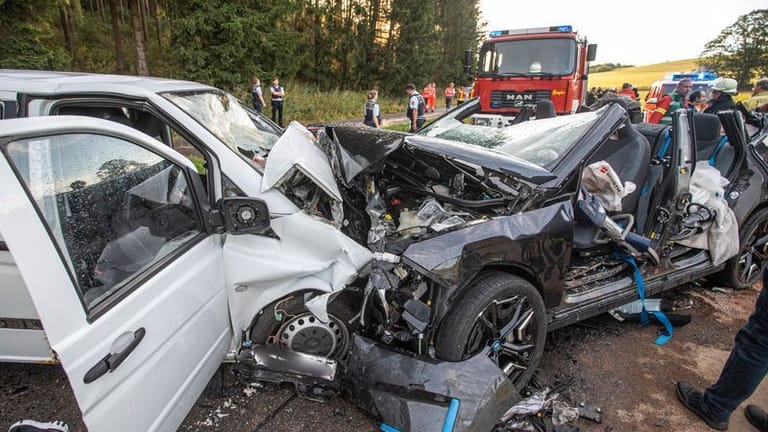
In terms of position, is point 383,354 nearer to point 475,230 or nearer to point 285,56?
point 475,230

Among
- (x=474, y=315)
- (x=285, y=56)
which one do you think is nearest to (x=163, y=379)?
(x=474, y=315)

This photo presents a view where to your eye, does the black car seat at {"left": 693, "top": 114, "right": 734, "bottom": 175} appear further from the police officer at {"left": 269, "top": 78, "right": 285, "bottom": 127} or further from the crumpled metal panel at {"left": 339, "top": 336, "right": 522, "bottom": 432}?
the police officer at {"left": 269, "top": 78, "right": 285, "bottom": 127}

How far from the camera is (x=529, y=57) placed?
32.5ft

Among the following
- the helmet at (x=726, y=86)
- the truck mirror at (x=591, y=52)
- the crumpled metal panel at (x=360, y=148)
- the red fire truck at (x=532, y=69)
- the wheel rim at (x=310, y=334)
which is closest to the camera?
the wheel rim at (x=310, y=334)

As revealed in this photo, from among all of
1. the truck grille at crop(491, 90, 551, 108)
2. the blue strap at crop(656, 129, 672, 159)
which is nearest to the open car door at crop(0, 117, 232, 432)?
the blue strap at crop(656, 129, 672, 159)

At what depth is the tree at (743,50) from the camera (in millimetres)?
43906

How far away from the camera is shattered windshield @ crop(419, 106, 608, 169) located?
109 inches

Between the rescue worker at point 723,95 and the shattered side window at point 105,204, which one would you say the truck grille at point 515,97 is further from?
the shattered side window at point 105,204

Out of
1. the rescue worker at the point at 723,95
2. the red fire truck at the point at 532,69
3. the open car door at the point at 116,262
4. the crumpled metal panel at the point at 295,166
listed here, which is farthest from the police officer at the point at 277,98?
the open car door at the point at 116,262

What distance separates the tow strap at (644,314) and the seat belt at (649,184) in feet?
1.02

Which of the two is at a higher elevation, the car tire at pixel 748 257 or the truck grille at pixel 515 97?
the truck grille at pixel 515 97

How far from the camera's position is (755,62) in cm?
4391

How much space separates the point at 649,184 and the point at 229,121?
324 centimetres

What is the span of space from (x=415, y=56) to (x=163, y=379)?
2814cm
